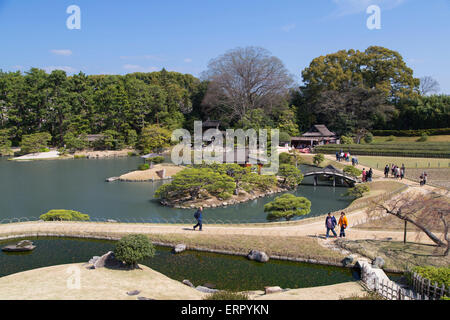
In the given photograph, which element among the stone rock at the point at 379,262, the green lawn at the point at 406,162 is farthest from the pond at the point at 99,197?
the stone rock at the point at 379,262

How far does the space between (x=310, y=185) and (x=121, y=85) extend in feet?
128

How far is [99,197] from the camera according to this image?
28078mm

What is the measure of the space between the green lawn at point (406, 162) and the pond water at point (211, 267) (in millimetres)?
23862

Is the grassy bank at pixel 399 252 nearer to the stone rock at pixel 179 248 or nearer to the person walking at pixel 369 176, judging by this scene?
the stone rock at pixel 179 248

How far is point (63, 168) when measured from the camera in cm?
4256

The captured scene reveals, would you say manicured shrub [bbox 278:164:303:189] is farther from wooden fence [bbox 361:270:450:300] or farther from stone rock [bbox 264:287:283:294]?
stone rock [bbox 264:287:283:294]

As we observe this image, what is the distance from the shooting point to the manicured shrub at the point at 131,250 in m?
Result: 12.1

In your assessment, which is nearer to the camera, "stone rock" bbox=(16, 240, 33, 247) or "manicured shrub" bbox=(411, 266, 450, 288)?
"manicured shrub" bbox=(411, 266, 450, 288)

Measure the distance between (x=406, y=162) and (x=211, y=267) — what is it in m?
29.0

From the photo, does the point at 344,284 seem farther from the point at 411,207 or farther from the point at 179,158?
the point at 179,158

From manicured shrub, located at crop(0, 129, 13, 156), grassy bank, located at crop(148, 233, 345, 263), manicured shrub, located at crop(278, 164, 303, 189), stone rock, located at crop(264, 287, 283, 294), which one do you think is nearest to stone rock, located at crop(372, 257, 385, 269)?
grassy bank, located at crop(148, 233, 345, 263)

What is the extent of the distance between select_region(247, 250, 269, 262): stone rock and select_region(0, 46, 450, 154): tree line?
38.2 metres

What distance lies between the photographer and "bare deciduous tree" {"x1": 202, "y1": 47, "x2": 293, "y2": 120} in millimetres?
57938

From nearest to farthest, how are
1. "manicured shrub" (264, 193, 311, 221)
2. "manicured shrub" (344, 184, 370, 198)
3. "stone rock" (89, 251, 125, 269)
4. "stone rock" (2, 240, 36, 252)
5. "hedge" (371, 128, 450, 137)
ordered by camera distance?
"stone rock" (89, 251, 125, 269) → "stone rock" (2, 240, 36, 252) → "manicured shrub" (264, 193, 311, 221) → "manicured shrub" (344, 184, 370, 198) → "hedge" (371, 128, 450, 137)
